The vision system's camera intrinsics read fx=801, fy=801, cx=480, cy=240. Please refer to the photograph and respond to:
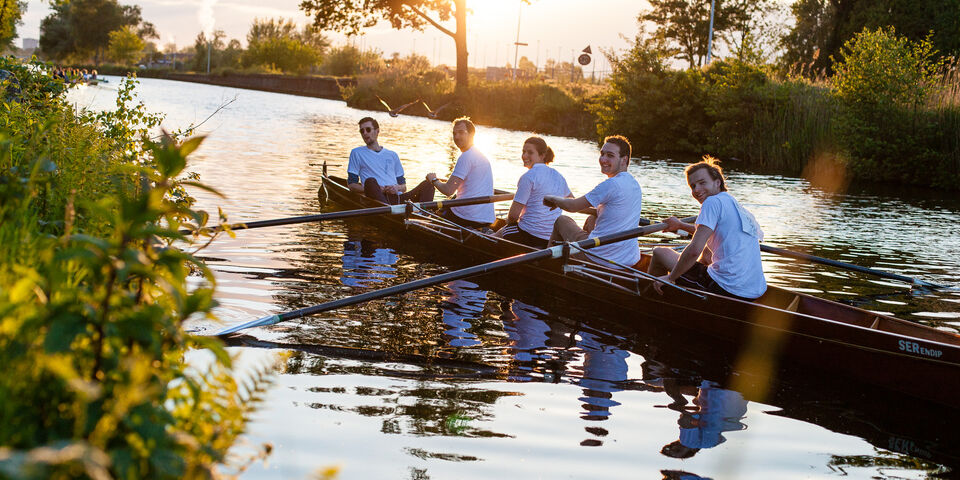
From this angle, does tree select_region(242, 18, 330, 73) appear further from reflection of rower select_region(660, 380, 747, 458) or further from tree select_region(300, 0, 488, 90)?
reflection of rower select_region(660, 380, 747, 458)

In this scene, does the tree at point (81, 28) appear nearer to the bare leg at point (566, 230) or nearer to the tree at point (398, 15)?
the tree at point (398, 15)

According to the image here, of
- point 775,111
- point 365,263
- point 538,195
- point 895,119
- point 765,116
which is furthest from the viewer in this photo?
point 765,116

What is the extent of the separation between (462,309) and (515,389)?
213 cm

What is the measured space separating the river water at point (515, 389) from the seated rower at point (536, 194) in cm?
69

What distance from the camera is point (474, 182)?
1003 centimetres

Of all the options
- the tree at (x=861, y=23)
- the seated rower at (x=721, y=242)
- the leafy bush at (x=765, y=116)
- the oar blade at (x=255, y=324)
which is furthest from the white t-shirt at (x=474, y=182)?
the tree at (x=861, y=23)

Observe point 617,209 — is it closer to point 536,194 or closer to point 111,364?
point 536,194

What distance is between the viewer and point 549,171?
8.43 m

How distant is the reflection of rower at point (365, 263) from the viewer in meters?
8.29

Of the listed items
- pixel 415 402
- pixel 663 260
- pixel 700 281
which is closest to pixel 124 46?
pixel 663 260

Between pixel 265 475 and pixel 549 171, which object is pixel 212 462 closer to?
pixel 265 475

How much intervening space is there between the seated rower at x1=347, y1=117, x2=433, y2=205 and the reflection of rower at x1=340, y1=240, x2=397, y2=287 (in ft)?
2.75

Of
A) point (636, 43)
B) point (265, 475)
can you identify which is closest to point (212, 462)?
point (265, 475)

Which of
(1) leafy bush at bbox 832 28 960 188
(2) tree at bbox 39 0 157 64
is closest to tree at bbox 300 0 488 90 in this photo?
(1) leafy bush at bbox 832 28 960 188
